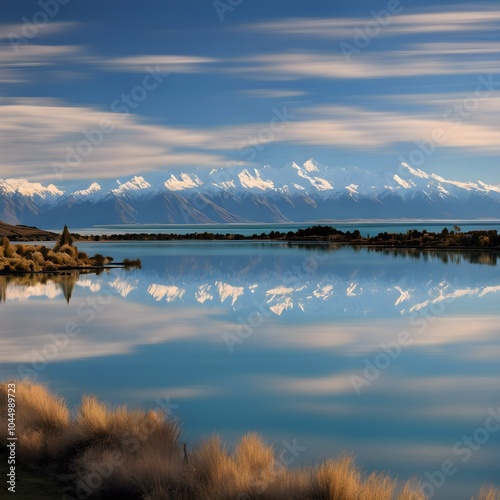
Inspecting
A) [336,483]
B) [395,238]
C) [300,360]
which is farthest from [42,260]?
[395,238]

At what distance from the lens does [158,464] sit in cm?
748

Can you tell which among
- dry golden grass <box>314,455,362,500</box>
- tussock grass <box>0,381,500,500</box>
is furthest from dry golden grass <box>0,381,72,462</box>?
dry golden grass <box>314,455,362,500</box>

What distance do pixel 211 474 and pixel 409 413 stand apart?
170 inches

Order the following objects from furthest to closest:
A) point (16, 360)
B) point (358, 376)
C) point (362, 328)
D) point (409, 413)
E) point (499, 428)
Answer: point (362, 328), point (16, 360), point (358, 376), point (409, 413), point (499, 428)

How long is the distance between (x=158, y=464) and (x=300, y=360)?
7.64 metres

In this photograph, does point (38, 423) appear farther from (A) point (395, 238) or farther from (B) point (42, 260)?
(A) point (395, 238)

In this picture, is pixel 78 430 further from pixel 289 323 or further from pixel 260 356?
pixel 289 323

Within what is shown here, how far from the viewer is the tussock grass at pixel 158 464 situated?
22.3 ft

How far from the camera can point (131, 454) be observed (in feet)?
26.6

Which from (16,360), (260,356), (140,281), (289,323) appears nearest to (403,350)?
(260,356)

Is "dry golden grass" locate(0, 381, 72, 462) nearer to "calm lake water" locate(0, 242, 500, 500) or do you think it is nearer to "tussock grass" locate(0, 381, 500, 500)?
"tussock grass" locate(0, 381, 500, 500)

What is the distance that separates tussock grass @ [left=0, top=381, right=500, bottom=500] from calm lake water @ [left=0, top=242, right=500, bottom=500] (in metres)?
0.94

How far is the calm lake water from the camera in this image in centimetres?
945

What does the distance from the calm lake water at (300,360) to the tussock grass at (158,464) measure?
0.94 meters
